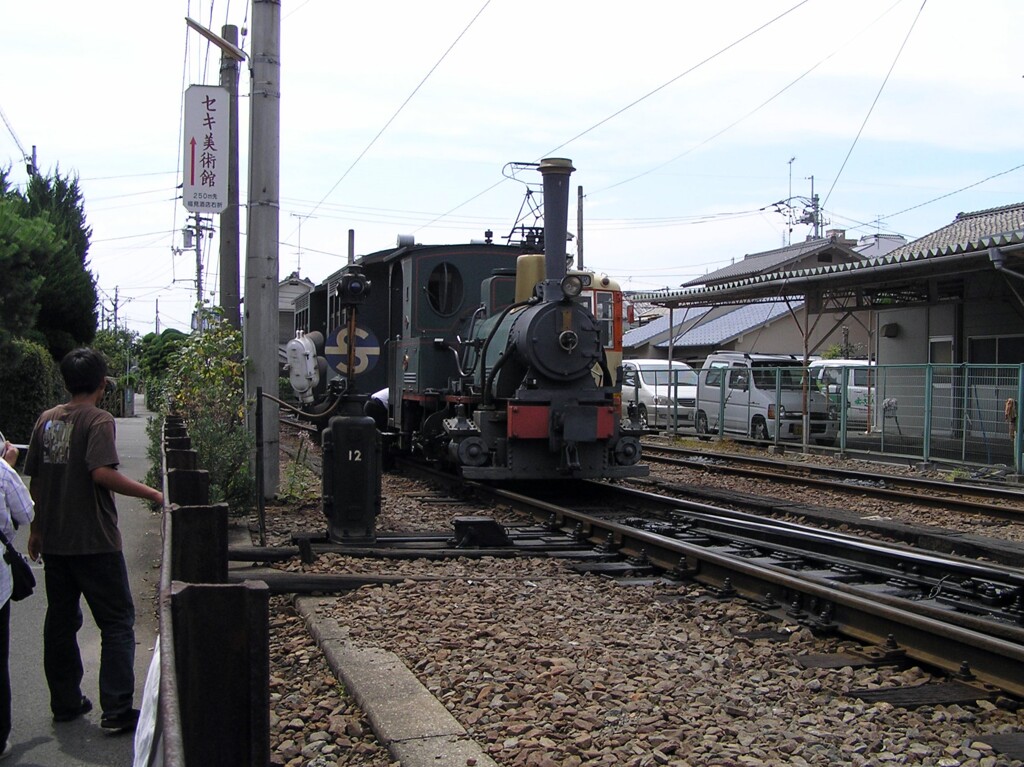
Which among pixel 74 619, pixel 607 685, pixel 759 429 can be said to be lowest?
pixel 607 685

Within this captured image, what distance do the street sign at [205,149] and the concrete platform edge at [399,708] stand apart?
716 cm

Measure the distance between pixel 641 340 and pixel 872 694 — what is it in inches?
1583

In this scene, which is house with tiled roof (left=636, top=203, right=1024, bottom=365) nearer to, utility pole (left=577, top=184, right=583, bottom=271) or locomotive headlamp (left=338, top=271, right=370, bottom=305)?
utility pole (left=577, top=184, right=583, bottom=271)

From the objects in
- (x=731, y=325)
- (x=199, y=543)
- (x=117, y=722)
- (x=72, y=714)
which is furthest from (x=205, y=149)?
(x=731, y=325)

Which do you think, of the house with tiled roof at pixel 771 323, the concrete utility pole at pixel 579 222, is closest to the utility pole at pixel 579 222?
the concrete utility pole at pixel 579 222

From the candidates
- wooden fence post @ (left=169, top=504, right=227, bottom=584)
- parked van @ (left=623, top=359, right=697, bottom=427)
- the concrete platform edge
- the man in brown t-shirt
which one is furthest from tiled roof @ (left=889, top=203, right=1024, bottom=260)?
wooden fence post @ (left=169, top=504, right=227, bottom=584)

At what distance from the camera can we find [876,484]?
13445mm

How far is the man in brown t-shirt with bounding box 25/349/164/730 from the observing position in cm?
438

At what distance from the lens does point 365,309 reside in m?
14.7

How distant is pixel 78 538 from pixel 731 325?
3784 cm

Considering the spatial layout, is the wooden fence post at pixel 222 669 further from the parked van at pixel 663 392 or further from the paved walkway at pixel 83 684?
the parked van at pixel 663 392

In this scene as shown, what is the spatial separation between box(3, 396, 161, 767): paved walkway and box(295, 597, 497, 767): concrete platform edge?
95 cm

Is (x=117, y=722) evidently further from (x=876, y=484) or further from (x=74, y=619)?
(x=876, y=484)

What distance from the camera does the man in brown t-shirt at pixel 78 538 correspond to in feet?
14.4
